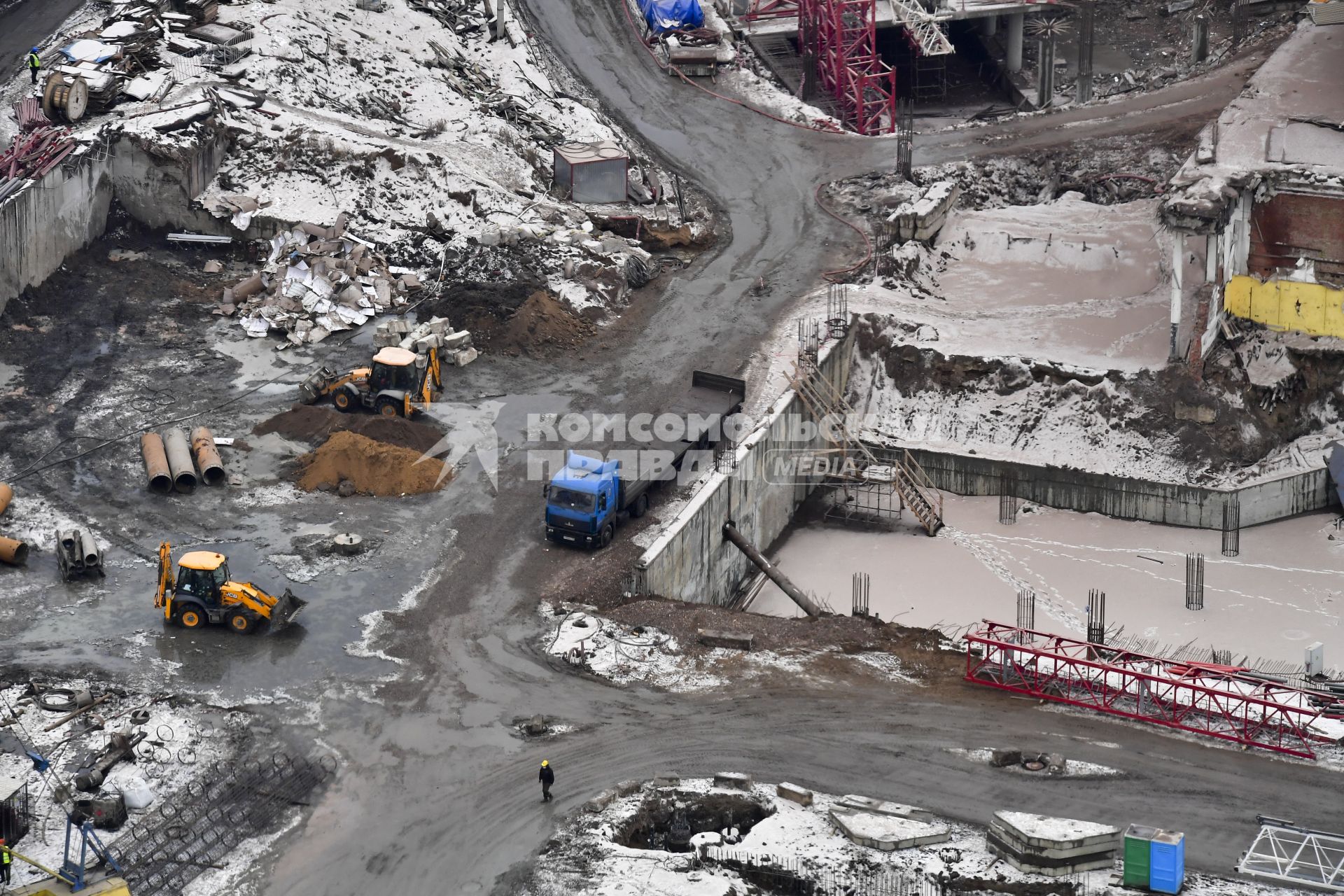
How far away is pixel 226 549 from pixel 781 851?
1555 cm

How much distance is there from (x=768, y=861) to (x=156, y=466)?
63.0 feet

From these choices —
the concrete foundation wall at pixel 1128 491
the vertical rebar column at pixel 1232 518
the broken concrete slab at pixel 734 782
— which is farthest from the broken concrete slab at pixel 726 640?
the vertical rebar column at pixel 1232 518

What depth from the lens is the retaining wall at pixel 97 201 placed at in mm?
50250

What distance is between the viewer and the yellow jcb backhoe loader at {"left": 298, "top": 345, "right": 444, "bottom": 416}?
1804 inches

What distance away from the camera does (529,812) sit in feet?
107

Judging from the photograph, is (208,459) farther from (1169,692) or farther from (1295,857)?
(1295,857)

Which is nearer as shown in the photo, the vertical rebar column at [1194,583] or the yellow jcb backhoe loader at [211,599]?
the yellow jcb backhoe loader at [211,599]

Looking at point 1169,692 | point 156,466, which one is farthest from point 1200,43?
point 156,466

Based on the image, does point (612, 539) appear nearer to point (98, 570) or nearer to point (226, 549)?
point (226, 549)

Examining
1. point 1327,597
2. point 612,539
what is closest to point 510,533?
point 612,539

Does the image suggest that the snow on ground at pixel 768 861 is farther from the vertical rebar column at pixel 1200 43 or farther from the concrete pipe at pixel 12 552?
Result: the vertical rebar column at pixel 1200 43

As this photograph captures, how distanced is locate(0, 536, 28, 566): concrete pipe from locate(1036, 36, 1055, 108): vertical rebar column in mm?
43021

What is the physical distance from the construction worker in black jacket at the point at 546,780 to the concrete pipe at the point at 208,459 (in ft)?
45.6

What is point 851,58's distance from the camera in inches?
2581
